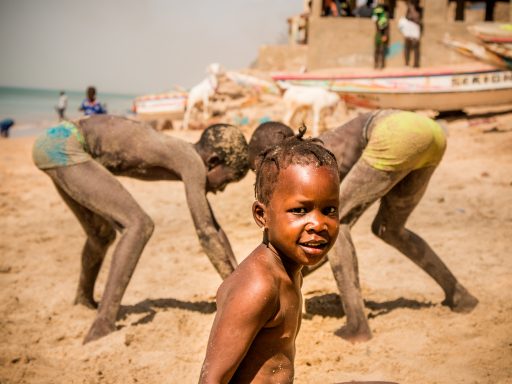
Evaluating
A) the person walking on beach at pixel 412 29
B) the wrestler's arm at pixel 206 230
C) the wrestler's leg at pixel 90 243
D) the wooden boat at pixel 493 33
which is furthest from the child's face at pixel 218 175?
the person walking on beach at pixel 412 29

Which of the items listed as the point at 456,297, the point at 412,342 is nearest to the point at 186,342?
the point at 412,342

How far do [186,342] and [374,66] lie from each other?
474 inches

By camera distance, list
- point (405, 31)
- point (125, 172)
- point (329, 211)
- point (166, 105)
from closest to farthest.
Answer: point (329, 211) → point (125, 172) → point (405, 31) → point (166, 105)

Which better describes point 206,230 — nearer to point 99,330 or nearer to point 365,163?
point 99,330

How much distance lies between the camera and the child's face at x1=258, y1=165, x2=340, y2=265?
5.32 feet

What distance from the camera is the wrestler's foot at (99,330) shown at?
10.7ft

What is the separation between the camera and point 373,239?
537cm

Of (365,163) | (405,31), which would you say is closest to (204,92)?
(405,31)

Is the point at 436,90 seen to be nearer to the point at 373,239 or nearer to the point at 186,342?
the point at 373,239

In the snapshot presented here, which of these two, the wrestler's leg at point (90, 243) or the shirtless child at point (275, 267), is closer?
the shirtless child at point (275, 267)

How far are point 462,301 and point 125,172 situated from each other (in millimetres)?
2434

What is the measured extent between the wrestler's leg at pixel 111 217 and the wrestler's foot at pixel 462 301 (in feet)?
6.75

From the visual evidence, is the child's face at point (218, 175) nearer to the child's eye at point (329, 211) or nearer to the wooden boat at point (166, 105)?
the child's eye at point (329, 211)

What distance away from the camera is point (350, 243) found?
10.6 ft
